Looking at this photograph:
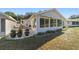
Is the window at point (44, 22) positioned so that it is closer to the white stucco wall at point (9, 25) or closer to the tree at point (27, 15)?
the tree at point (27, 15)

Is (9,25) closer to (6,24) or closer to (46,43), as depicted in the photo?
(6,24)

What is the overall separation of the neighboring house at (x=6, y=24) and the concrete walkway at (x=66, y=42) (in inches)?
42.5

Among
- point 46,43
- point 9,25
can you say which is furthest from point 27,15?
point 46,43

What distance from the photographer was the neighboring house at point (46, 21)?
8016 millimetres

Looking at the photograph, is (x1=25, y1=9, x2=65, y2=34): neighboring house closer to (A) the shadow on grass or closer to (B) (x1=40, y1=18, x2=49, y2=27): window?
(B) (x1=40, y1=18, x2=49, y2=27): window

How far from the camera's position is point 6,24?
316 inches

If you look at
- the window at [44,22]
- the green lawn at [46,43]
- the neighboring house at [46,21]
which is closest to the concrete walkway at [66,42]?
the green lawn at [46,43]

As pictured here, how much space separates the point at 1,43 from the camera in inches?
314
